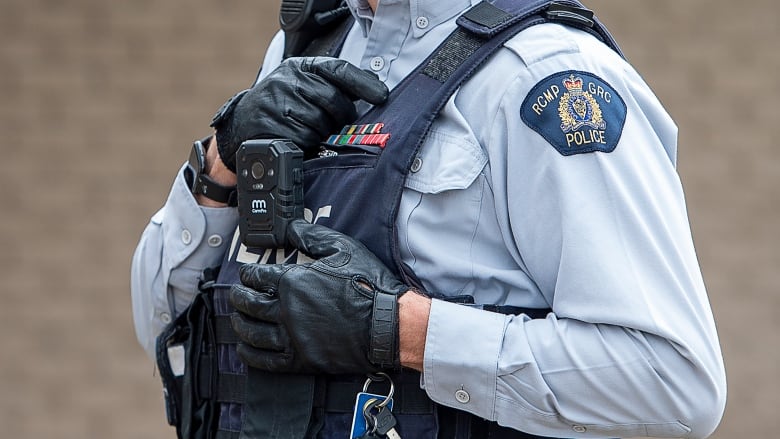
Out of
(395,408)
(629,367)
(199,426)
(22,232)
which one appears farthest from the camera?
(22,232)

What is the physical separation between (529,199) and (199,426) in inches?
27.3

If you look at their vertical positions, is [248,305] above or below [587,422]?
above

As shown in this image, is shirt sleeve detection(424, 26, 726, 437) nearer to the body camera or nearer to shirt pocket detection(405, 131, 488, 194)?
shirt pocket detection(405, 131, 488, 194)

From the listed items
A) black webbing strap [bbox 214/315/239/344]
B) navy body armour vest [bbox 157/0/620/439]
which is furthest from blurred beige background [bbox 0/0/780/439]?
navy body armour vest [bbox 157/0/620/439]

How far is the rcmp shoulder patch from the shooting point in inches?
56.1

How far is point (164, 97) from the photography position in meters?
4.14

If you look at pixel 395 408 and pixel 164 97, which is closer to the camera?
pixel 395 408

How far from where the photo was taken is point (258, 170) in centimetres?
162

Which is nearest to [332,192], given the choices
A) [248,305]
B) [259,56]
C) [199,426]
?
[248,305]

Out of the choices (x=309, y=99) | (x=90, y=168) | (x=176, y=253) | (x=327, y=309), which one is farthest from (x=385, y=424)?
(x=90, y=168)

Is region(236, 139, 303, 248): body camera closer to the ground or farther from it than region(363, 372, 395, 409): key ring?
farther from it

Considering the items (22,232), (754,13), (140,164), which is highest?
(754,13)

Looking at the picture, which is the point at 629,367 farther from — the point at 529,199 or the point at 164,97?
the point at 164,97

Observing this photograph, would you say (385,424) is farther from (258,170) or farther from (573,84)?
(573,84)
